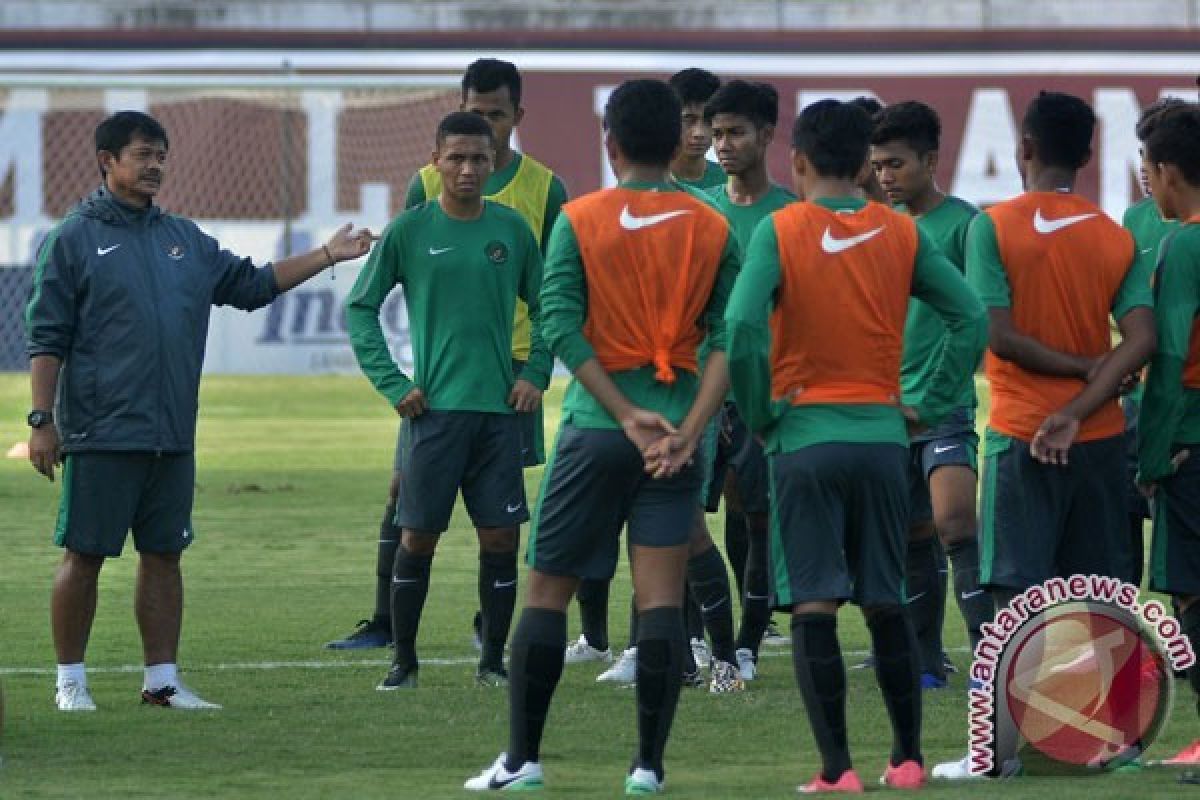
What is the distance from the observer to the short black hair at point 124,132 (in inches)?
373

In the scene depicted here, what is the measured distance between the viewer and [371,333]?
9.91m

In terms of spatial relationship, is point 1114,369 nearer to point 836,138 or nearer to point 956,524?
point 836,138

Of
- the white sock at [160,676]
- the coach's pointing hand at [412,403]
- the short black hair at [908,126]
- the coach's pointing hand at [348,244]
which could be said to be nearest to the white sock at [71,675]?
the white sock at [160,676]

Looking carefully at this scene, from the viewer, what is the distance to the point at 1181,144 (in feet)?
26.2

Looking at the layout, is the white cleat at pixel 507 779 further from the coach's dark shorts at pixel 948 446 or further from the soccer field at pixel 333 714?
the coach's dark shorts at pixel 948 446

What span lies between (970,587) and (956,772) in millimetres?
2416

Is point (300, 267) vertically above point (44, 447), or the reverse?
point (300, 267)

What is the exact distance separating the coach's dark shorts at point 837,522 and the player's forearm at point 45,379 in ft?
10.5

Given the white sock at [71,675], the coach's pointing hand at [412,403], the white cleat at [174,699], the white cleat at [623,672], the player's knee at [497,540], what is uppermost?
the coach's pointing hand at [412,403]

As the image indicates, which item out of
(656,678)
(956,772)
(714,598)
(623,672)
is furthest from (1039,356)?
(623,672)

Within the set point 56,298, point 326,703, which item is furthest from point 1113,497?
point 56,298

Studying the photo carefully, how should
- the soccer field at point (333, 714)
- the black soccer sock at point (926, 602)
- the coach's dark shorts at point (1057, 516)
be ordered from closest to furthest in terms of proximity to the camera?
the soccer field at point (333, 714)
the coach's dark shorts at point (1057, 516)
the black soccer sock at point (926, 602)

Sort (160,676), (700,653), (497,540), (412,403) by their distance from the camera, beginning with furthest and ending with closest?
(700,653) → (497,540) → (412,403) → (160,676)

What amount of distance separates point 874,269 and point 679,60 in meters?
33.2
